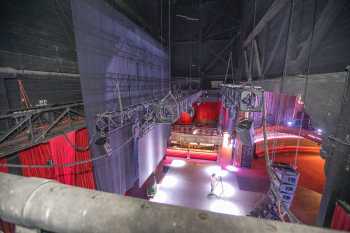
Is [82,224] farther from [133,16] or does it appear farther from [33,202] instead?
[133,16]

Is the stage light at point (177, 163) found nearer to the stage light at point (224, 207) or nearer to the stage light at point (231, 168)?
the stage light at point (231, 168)

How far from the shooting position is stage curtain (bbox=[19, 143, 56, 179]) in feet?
13.3

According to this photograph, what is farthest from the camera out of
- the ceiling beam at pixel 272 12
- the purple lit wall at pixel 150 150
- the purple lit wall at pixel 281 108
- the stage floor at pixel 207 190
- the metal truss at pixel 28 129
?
the purple lit wall at pixel 281 108

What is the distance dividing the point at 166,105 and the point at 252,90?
9.51 feet

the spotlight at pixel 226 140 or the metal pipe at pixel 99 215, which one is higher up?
the metal pipe at pixel 99 215

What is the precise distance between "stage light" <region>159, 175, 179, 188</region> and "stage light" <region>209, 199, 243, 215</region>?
8.93ft

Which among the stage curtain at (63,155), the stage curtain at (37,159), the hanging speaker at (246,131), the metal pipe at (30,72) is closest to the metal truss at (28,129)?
the stage curtain at (63,155)

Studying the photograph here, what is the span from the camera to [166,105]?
219 inches

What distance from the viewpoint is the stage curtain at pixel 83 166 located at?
5199 millimetres

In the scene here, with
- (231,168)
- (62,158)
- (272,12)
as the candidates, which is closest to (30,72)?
(62,158)

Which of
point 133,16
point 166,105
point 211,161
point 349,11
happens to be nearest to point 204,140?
point 211,161

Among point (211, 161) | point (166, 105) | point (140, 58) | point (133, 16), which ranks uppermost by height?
point (133, 16)

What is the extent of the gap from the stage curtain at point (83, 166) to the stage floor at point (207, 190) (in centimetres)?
463

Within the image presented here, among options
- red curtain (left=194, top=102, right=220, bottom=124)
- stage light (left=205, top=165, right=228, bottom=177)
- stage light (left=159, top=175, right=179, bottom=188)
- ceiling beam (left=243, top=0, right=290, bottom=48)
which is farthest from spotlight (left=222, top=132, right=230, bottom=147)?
ceiling beam (left=243, top=0, right=290, bottom=48)
